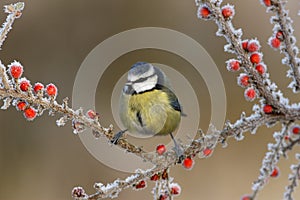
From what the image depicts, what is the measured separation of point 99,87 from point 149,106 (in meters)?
1.45

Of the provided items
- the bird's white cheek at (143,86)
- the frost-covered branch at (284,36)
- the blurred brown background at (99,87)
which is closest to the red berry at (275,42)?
the frost-covered branch at (284,36)

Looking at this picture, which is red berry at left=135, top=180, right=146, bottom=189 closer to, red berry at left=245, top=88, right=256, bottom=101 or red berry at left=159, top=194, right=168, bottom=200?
red berry at left=159, top=194, right=168, bottom=200

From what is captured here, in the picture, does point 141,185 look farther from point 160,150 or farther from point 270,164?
point 270,164

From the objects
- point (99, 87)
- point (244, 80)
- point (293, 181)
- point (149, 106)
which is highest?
point (99, 87)

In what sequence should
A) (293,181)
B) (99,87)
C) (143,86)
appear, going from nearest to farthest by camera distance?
(293,181), (143,86), (99,87)

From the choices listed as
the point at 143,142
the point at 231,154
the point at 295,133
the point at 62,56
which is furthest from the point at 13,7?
A: the point at 62,56

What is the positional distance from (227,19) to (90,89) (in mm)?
1241

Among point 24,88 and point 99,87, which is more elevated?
point 99,87

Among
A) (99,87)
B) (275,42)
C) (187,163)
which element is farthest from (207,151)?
(99,87)

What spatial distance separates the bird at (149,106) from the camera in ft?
2.05

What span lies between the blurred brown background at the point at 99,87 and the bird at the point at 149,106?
1233 millimetres

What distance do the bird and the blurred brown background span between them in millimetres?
1233

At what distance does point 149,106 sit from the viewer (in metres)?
0.66

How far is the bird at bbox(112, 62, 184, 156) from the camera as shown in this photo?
624mm
